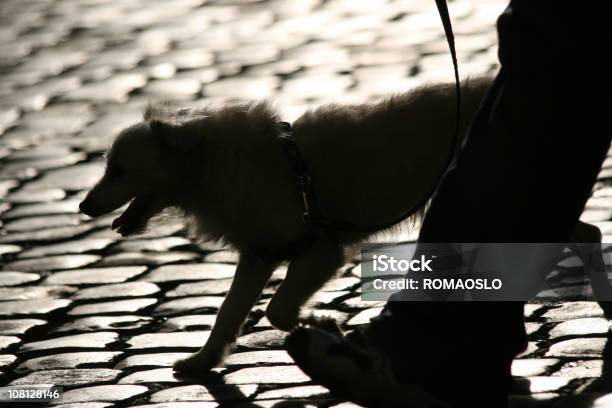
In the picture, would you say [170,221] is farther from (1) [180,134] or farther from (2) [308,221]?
(2) [308,221]

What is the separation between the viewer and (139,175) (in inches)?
217

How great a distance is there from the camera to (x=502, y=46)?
3854 mm

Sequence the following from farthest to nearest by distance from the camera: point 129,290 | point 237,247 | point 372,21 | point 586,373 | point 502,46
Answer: point 372,21 → point 129,290 → point 237,247 → point 586,373 → point 502,46

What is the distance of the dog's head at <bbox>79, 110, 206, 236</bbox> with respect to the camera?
17.9 ft

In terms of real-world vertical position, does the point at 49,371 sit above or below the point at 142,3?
above

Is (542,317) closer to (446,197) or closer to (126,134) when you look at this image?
(446,197)

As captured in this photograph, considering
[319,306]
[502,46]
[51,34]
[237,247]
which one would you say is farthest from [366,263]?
[51,34]

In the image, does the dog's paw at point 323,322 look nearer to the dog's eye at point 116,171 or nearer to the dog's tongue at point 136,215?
the dog's tongue at point 136,215

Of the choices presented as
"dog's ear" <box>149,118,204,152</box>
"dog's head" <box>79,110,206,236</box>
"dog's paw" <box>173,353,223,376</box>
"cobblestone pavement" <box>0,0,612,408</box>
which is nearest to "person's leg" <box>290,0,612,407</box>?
"cobblestone pavement" <box>0,0,612,408</box>

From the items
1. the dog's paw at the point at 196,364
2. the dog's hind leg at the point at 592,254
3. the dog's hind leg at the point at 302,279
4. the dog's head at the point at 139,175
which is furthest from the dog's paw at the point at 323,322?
the dog's hind leg at the point at 592,254

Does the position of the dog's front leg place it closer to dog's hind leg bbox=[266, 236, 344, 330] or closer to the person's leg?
dog's hind leg bbox=[266, 236, 344, 330]

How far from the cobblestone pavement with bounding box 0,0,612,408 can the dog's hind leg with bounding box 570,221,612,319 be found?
14 centimetres

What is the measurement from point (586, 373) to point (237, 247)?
1.70 metres

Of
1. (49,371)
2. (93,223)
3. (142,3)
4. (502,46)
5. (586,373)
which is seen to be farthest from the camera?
(142,3)
